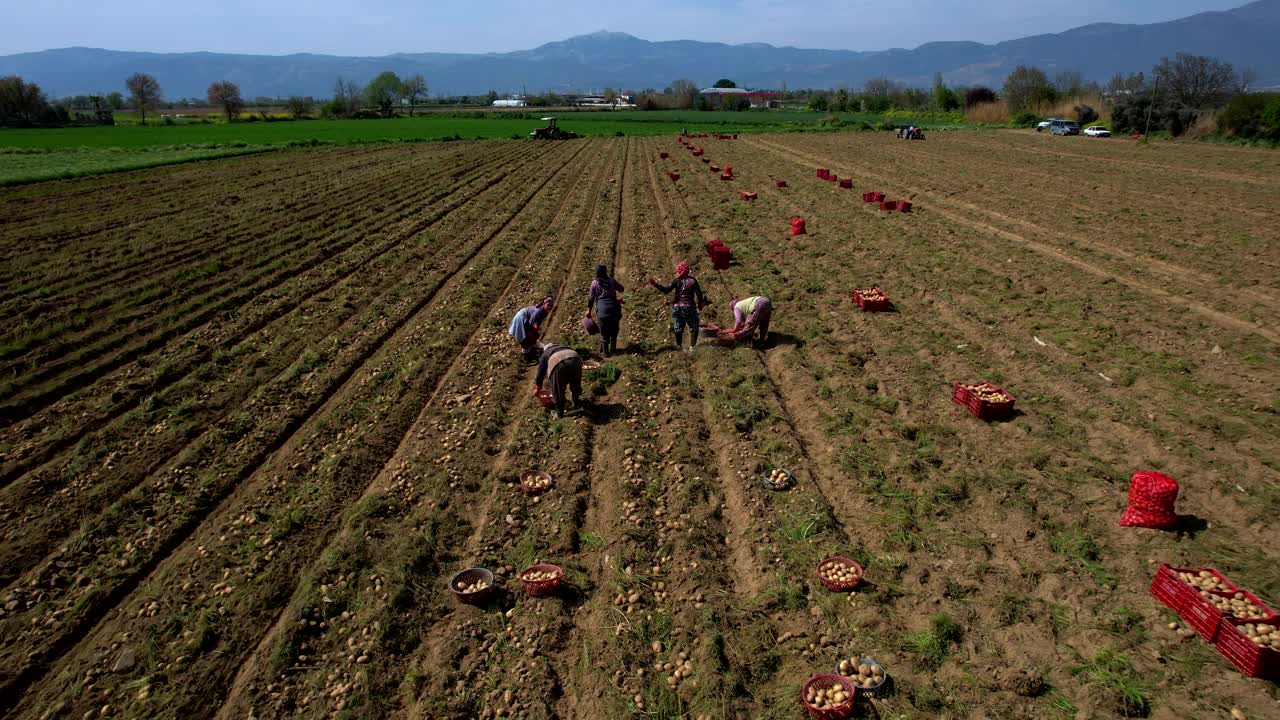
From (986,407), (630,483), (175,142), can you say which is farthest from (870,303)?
(175,142)

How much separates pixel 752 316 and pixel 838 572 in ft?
20.8

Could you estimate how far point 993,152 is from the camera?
47375 mm

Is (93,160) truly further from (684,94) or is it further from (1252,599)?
(684,94)

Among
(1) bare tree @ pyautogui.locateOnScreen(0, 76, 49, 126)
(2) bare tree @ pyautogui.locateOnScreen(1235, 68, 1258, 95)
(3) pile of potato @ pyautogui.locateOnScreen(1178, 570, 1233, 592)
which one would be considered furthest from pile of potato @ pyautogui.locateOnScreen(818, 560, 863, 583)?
(1) bare tree @ pyautogui.locateOnScreen(0, 76, 49, 126)

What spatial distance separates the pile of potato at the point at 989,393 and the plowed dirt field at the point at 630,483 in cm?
36

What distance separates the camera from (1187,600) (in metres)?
5.93

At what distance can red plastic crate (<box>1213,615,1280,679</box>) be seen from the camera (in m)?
5.28

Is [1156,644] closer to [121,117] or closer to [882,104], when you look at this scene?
[882,104]

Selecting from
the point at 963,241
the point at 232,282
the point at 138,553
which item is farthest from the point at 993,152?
the point at 138,553

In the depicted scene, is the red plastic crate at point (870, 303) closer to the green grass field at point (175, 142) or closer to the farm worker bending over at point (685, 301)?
the farm worker bending over at point (685, 301)

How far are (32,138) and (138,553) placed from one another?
89.3 metres

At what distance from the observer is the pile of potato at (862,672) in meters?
5.54

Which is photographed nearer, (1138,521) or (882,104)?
(1138,521)

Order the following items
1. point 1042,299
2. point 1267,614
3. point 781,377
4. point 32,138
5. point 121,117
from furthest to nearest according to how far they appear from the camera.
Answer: point 121,117, point 32,138, point 1042,299, point 781,377, point 1267,614
